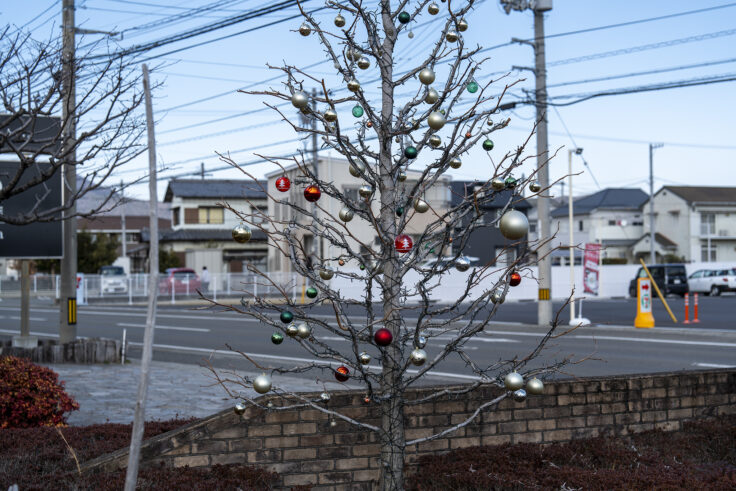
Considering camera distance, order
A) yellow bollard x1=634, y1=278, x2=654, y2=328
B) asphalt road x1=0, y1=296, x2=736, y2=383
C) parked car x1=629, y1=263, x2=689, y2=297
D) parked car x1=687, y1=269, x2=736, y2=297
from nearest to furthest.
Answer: asphalt road x1=0, y1=296, x2=736, y2=383 < yellow bollard x1=634, y1=278, x2=654, y2=328 < parked car x1=629, y1=263, x2=689, y2=297 < parked car x1=687, y1=269, x2=736, y2=297

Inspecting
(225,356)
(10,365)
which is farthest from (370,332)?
(225,356)

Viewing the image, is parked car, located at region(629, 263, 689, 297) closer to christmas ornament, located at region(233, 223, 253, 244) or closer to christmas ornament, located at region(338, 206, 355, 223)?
christmas ornament, located at region(338, 206, 355, 223)

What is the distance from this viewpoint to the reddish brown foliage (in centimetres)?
433

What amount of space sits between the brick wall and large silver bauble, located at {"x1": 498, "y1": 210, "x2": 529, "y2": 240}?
1.98 meters

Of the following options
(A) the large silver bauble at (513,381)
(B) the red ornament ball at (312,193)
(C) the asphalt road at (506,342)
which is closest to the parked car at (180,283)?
(C) the asphalt road at (506,342)

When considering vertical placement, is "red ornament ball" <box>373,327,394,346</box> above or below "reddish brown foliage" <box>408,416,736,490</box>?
above

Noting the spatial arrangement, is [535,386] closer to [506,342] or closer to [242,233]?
[242,233]

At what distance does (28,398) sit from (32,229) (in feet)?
24.1

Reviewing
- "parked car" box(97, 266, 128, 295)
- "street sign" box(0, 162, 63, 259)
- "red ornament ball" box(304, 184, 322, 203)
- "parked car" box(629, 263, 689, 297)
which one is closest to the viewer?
"red ornament ball" box(304, 184, 322, 203)

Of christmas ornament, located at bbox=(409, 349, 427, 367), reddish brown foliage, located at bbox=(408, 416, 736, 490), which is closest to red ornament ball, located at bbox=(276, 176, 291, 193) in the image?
christmas ornament, located at bbox=(409, 349, 427, 367)

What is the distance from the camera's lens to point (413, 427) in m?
5.12

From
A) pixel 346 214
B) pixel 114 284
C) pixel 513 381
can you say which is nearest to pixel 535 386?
pixel 513 381

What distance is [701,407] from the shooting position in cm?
612

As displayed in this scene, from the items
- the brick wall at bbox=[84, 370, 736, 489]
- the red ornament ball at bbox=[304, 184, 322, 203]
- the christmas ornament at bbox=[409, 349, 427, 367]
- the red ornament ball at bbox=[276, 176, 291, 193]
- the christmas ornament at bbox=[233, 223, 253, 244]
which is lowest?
the brick wall at bbox=[84, 370, 736, 489]
